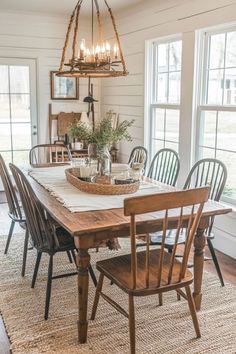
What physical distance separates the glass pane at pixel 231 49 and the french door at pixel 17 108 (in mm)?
3094

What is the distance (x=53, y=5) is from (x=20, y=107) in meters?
1.50

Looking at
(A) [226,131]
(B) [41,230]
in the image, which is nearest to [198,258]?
(B) [41,230]

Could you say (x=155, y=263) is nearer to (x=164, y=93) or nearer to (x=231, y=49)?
(x=231, y=49)

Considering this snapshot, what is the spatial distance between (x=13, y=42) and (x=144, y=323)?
14.5ft

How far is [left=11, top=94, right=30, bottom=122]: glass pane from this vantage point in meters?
5.77

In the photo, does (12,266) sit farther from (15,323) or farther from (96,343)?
(96,343)


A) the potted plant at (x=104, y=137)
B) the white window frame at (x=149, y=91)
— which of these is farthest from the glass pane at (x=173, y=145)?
the potted plant at (x=104, y=137)

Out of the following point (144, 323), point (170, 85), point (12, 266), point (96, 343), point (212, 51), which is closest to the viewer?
point (96, 343)

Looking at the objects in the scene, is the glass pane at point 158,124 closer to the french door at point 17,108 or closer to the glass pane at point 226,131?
the glass pane at point 226,131

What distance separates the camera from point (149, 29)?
4.70 m

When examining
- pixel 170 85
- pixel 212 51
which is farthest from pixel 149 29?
pixel 212 51

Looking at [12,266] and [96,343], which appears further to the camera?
[12,266]

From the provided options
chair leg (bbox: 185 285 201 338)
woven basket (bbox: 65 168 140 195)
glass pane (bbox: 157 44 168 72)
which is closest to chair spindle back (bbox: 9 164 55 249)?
woven basket (bbox: 65 168 140 195)

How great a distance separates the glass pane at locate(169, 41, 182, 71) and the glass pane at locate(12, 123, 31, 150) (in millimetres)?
2453
